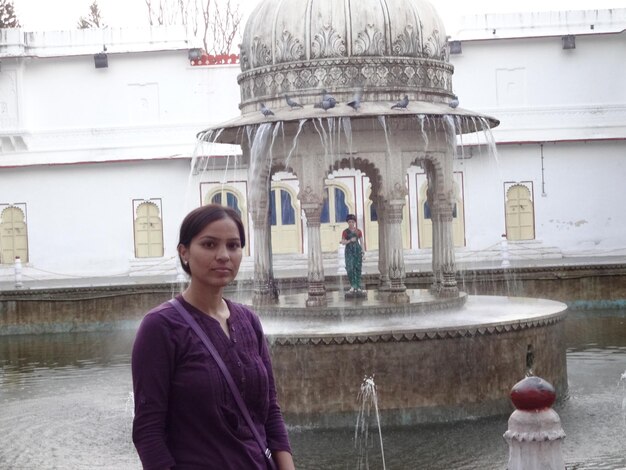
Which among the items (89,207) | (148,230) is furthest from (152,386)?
(89,207)

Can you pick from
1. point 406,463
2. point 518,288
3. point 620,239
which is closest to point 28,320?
point 518,288

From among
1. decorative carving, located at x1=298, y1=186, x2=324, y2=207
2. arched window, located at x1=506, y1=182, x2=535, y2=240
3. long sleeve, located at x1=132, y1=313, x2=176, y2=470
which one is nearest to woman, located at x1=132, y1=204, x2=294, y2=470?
long sleeve, located at x1=132, y1=313, x2=176, y2=470

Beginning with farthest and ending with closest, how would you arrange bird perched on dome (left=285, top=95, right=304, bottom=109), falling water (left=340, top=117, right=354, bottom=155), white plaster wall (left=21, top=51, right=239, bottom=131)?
white plaster wall (left=21, top=51, right=239, bottom=131) < bird perched on dome (left=285, top=95, right=304, bottom=109) < falling water (left=340, top=117, right=354, bottom=155)

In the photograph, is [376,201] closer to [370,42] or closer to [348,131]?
[348,131]

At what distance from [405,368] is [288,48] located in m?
3.81

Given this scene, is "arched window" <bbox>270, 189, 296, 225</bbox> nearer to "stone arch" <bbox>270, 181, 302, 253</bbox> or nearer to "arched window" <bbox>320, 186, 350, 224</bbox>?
"stone arch" <bbox>270, 181, 302, 253</bbox>

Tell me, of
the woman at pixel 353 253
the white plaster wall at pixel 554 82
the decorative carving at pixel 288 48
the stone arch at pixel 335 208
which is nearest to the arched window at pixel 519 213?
the white plaster wall at pixel 554 82

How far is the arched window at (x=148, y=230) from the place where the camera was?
27.6 meters

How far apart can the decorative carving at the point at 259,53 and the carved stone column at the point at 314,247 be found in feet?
5.10

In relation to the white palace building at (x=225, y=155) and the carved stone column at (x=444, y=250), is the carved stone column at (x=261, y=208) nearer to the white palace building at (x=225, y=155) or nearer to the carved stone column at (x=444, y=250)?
the carved stone column at (x=444, y=250)

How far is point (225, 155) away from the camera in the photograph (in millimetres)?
26344

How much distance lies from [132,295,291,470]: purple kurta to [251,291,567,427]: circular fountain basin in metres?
A: 5.96

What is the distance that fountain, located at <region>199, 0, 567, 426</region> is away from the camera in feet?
31.2

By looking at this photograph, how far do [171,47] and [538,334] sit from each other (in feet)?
65.8
